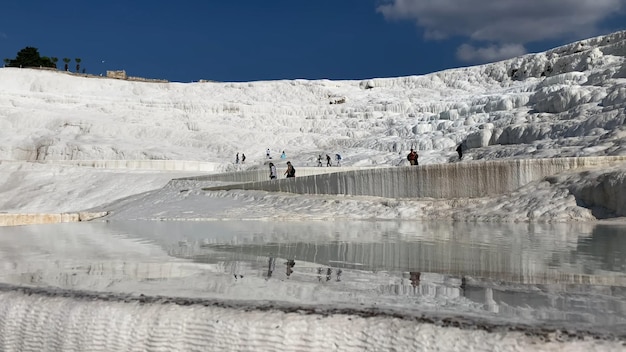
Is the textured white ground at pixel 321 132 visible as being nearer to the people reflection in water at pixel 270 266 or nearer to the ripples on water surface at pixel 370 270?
the ripples on water surface at pixel 370 270

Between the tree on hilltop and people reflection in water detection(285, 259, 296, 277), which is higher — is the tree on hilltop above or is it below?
above

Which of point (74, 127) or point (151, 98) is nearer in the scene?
point (74, 127)

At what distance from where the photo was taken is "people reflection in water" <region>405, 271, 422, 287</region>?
422 centimetres

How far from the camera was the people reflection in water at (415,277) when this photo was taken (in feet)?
13.9

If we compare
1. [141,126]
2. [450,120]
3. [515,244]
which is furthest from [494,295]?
[141,126]

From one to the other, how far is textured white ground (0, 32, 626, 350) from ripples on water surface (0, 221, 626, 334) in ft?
1.79

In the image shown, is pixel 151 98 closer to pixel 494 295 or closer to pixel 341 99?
pixel 341 99

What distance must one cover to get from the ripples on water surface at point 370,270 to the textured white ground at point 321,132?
0.54 meters

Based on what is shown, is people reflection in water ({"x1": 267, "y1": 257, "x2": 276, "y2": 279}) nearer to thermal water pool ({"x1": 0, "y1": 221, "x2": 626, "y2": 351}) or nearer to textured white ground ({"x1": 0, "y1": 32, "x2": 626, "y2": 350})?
thermal water pool ({"x1": 0, "y1": 221, "x2": 626, "y2": 351})

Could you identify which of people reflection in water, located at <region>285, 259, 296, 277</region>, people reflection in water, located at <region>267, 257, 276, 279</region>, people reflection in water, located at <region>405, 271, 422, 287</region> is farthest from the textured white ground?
people reflection in water, located at <region>285, 259, 296, 277</region>

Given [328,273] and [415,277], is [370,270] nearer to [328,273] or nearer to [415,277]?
[328,273]

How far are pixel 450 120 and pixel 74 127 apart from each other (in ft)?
68.7

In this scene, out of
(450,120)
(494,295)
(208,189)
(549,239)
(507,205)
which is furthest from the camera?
(450,120)

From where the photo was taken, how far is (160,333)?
335 cm
